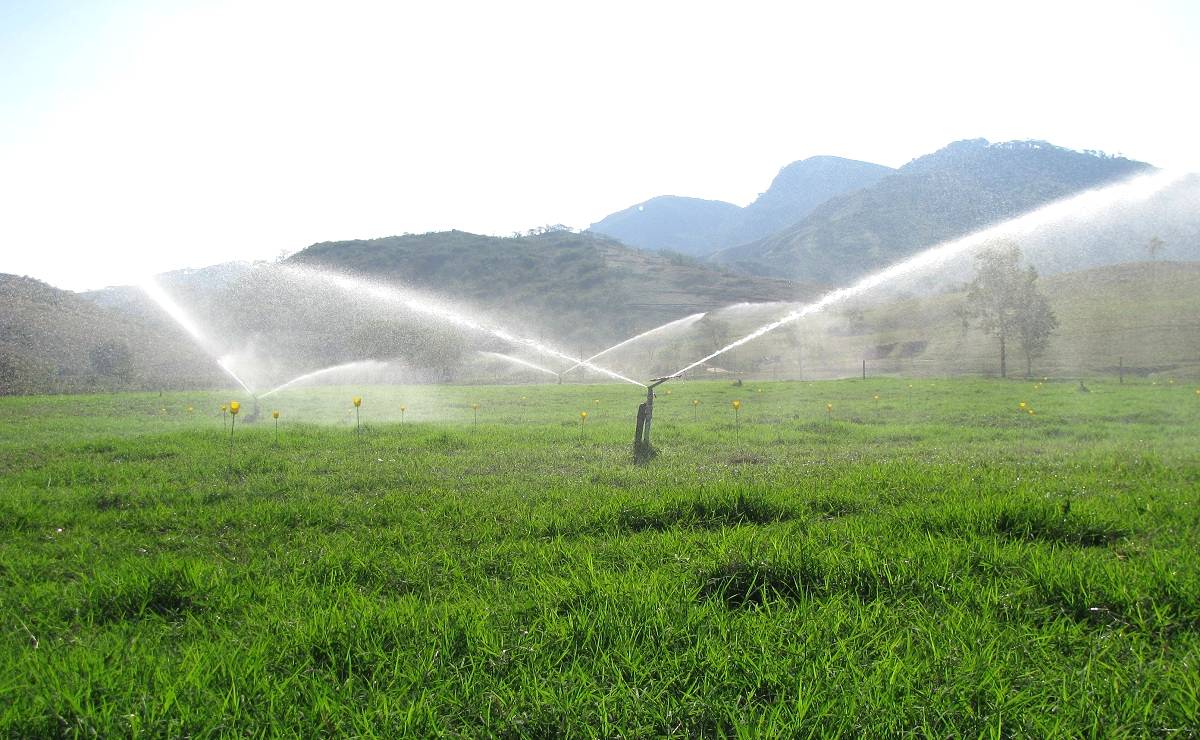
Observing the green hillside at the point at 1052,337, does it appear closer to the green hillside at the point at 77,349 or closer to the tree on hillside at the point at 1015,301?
the tree on hillside at the point at 1015,301

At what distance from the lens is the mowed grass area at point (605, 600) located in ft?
8.61

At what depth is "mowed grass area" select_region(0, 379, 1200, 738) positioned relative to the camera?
2625 mm

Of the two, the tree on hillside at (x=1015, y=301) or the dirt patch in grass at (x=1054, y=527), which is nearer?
the dirt patch in grass at (x=1054, y=527)

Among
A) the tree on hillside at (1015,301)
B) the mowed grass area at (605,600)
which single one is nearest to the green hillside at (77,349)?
A: the mowed grass area at (605,600)

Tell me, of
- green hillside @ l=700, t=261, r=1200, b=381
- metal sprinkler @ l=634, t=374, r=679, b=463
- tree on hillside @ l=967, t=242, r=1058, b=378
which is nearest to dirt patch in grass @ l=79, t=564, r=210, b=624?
metal sprinkler @ l=634, t=374, r=679, b=463

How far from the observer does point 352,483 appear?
865 centimetres

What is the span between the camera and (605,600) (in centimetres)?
379

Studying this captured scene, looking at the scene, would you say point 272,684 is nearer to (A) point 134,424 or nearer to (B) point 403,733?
(B) point 403,733

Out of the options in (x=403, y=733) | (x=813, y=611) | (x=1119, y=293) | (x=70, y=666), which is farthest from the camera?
(x=1119, y=293)

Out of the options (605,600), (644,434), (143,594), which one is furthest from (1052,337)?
(143,594)

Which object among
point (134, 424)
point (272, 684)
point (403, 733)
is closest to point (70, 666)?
point (272, 684)

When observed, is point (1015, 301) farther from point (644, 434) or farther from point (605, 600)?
point (605, 600)

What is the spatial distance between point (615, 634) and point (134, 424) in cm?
2091

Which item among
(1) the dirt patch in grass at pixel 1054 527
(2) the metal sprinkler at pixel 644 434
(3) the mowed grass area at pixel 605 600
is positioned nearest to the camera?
(3) the mowed grass area at pixel 605 600
